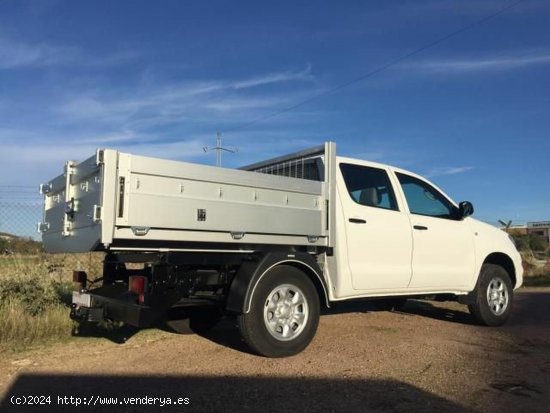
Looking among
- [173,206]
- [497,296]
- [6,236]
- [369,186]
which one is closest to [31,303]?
[6,236]

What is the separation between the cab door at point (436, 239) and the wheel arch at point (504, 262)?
61 cm

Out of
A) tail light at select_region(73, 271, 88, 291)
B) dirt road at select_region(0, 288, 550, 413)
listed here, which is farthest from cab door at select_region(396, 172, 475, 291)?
tail light at select_region(73, 271, 88, 291)

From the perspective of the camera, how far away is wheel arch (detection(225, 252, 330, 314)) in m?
5.74

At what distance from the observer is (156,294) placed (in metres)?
5.51

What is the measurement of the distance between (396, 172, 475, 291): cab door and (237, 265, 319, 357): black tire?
1.99 m

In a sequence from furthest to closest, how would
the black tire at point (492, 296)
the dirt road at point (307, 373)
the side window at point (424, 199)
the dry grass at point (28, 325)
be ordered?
Result: the black tire at point (492, 296) → the side window at point (424, 199) → the dry grass at point (28, 325) → the dirt road at point (307, 373)

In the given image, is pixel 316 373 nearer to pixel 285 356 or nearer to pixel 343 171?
pixel 285 356

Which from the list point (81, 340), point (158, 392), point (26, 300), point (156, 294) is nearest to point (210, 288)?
point (156, 294)

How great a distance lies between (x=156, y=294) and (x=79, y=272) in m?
1.54

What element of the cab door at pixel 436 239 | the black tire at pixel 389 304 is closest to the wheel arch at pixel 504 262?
the cab door at pixel 436 239

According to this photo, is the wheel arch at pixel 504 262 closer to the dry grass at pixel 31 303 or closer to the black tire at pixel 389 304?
the black tire at pixel 389 304

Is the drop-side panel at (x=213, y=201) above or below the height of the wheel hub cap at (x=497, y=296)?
above

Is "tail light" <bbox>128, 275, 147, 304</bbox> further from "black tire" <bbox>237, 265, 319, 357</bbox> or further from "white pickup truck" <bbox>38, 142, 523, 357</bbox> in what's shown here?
"black tire" <bbox>237, 265, 319, 357</bbox>

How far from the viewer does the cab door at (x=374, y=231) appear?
22.7 feet
